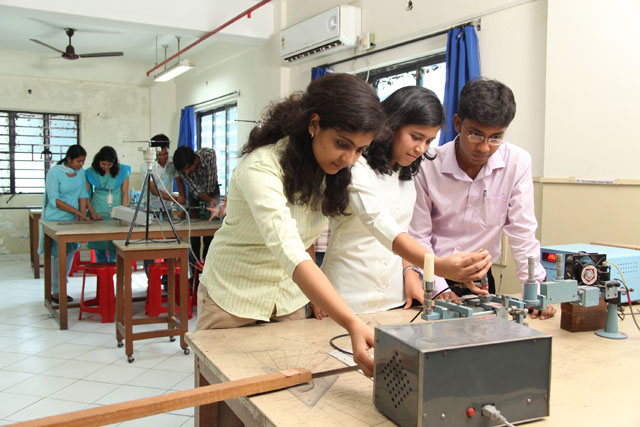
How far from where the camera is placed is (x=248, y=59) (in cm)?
696

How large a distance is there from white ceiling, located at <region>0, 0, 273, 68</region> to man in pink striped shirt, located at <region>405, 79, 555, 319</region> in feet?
14.2

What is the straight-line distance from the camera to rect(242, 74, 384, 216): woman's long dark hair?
127 centimetres

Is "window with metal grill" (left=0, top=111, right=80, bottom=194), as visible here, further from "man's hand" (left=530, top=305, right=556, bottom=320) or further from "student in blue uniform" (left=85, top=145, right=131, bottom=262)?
"man's hand" (left=530, top=305, right=556, bottom=320)

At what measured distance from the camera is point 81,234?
409 centimetres

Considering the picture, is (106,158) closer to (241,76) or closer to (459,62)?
(241,76)

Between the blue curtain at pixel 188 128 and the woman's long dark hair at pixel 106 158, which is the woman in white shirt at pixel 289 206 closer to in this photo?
the woman's long dark hair at pixel 106 158

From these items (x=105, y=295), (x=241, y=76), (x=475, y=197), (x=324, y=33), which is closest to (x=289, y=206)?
(x=475, y=197)

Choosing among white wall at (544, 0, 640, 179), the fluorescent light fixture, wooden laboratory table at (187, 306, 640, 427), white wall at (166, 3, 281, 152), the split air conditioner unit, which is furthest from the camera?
the fluorescent light fixture

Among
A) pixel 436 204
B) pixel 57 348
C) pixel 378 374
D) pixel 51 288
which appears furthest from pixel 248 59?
pixel 378 374

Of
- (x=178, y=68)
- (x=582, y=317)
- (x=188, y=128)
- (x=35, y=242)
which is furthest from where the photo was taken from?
(x=188, y=128)

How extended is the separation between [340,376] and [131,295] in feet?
8.68

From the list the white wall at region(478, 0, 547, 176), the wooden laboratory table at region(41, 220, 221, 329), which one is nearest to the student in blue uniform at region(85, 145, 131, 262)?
the wooden laboratory table at region(41, 220, 221, 329)

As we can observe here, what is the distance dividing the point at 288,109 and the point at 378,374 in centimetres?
71

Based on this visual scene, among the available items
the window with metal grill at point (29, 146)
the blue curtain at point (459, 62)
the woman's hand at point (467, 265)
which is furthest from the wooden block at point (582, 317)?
the window with metal grill at point (29, 146)
